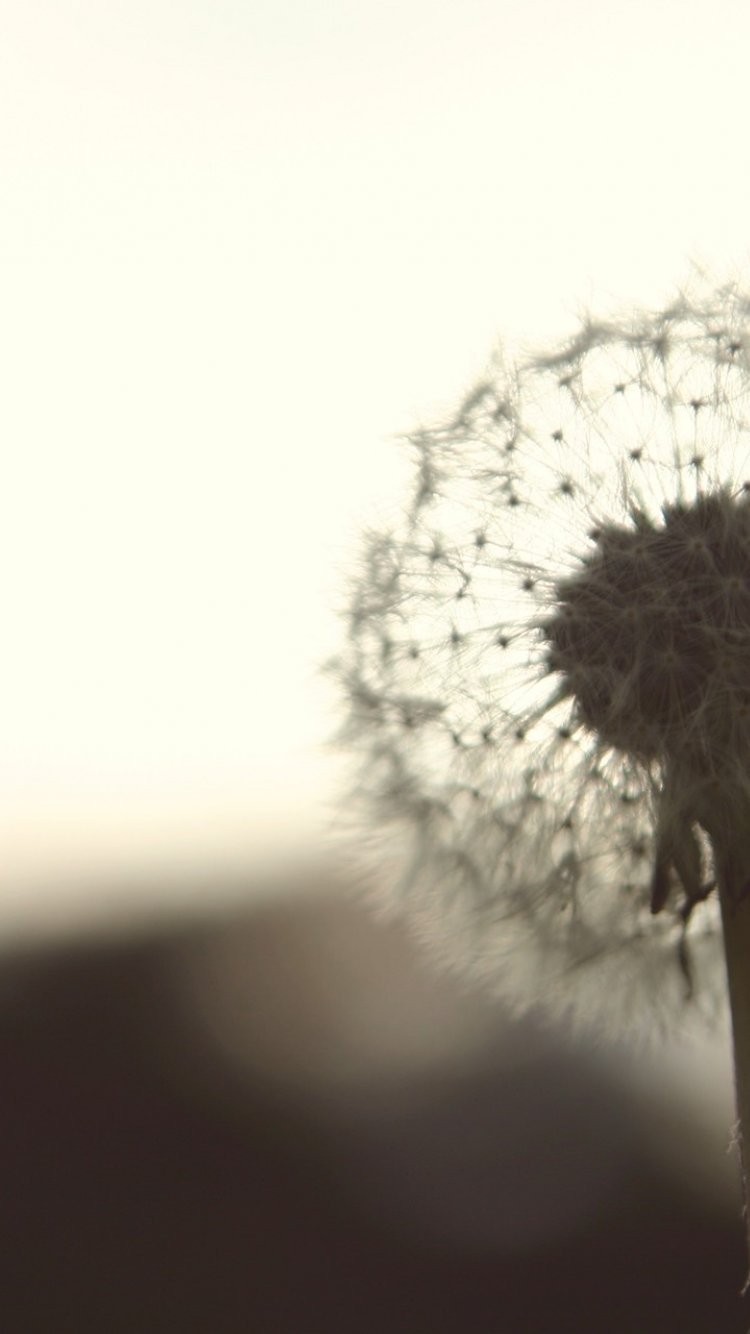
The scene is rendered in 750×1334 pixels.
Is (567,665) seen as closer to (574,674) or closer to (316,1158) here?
(574,674)

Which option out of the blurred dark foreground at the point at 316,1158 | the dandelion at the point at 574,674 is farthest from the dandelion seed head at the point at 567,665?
the blurred dark foreground at the point at 316,1158

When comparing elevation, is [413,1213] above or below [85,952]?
below

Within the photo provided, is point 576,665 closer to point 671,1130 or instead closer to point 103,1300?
point 103,1300

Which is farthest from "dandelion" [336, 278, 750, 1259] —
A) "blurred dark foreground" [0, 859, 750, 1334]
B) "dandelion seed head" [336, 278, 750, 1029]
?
"blurred dark foreground" [0, 859, 750, 1334]

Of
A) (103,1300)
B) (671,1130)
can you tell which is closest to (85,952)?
(103,1300)

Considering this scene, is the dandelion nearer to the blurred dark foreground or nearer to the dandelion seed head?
the dandelion seed head

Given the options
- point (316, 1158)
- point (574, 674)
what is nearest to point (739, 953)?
point (574, 674)
